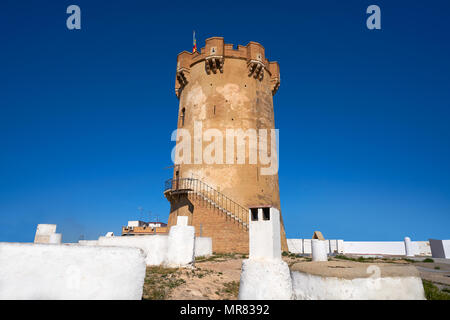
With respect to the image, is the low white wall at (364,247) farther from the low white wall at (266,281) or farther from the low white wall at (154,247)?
the low white wall at (266,281)

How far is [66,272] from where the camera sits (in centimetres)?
539

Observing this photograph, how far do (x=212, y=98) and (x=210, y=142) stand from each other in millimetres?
3840

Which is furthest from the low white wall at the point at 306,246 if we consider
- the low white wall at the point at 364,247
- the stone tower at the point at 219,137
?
the stone tower at the point at 219,137

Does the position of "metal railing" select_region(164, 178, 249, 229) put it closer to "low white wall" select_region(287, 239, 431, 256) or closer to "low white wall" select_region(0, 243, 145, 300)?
"low white wall" select_region(287, 239, 431, 256)

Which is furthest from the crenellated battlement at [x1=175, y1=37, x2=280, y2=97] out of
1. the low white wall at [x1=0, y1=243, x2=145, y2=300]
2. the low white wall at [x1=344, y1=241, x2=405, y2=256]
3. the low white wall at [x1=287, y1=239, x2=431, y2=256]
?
the low white wall at [x1=0, y1=243, x2=145, y2=300]

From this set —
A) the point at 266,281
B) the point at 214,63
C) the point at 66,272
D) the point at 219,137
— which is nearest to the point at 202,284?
the point at 266,281

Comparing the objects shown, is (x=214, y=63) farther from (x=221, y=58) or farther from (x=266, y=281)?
(x=266, y=281)

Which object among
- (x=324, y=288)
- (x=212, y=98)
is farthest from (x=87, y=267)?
(x=212, y=98)

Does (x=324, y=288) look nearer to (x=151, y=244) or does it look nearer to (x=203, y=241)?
(x=151, y=244)

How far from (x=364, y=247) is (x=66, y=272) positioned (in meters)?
30.0

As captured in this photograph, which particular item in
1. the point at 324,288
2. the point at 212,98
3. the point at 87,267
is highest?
the point at 212,98

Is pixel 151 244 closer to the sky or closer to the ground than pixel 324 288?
closer to the sky

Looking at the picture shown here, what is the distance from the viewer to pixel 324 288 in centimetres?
636

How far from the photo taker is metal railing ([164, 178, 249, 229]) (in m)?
20.2
